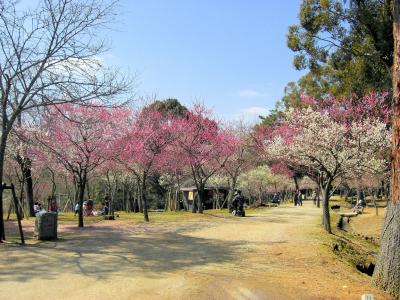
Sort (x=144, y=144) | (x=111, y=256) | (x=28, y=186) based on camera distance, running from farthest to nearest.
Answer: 1. (x=28, y=186)
2. (x=144, y=144)
3. (x=111, y=256)

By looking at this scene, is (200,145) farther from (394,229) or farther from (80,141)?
(394,229)

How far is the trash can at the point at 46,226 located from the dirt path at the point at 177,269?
67 cm

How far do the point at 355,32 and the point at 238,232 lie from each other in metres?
12.0

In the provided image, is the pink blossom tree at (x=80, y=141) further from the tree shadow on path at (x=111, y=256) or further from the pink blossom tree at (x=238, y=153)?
the pink blossom tree at (x=238, y=153)

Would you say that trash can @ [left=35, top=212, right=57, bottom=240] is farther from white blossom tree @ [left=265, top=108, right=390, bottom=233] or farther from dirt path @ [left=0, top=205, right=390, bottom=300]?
white blossom tree @ [left=265, top=108, right=390, bottom=233]

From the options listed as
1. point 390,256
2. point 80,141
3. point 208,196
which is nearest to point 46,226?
point 80,141

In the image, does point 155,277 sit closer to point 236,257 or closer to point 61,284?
point 61,284

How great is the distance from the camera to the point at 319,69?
2366cm

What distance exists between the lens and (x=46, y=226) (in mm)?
12742

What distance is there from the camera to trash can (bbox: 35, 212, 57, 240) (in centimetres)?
1261

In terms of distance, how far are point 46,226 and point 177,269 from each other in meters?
5.55

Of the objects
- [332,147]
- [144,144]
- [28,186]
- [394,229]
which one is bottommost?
[394,229]

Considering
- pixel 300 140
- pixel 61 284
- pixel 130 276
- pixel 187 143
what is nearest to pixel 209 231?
pixel 300 140

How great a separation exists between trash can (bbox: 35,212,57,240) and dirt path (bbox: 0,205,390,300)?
67cm
